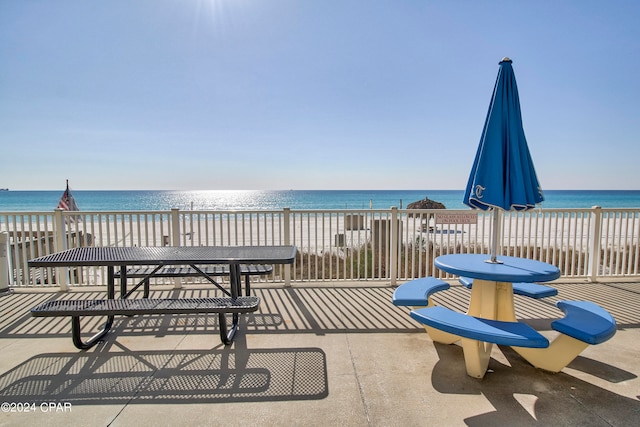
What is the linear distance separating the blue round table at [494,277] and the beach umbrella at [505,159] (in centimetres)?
51

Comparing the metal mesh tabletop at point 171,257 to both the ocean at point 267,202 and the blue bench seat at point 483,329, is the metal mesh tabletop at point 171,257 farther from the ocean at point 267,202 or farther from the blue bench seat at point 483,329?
the ocean at point 267,202

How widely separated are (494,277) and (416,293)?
682 mm

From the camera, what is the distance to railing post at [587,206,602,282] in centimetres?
484

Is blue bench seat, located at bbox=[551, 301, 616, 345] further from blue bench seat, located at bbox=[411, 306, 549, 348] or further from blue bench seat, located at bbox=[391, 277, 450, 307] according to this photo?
blue bench seat, located at bbox=[391, 277, 450, 307]

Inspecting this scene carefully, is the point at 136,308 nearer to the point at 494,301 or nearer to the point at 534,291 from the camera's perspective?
the point at 494,301

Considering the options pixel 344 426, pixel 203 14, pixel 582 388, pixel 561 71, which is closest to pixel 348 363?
pixel 344 426

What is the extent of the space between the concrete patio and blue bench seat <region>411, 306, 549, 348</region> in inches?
18.0

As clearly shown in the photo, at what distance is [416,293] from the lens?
2691mm

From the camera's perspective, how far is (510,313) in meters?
2.52

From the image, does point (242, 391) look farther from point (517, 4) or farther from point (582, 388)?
point (517, 4)

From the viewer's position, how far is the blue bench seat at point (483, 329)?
1.84m

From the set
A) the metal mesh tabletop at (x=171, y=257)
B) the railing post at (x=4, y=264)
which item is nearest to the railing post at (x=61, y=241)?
the railing post at (x=4, y=264)

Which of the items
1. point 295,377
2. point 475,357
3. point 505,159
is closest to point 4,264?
point 295,377

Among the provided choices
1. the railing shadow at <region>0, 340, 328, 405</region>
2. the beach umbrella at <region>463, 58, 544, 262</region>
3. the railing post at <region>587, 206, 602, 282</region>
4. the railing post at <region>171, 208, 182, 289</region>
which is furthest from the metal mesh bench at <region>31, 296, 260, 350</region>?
the railing post at <region>587, 206, 602, 282</region>
